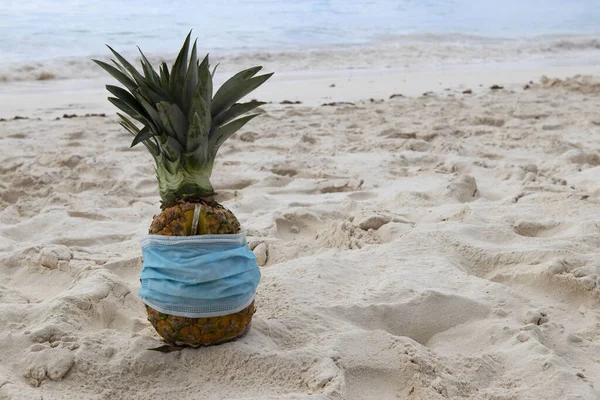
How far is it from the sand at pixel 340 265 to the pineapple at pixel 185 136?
11 cm

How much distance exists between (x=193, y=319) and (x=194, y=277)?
0.15m

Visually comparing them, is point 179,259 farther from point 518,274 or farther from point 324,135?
point 324,135

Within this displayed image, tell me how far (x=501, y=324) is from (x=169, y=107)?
1.43 meters

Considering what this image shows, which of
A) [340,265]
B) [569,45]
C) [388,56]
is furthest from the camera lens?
[569,45]

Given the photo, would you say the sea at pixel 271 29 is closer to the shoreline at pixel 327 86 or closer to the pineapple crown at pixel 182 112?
the shoreline at pixel 327 86

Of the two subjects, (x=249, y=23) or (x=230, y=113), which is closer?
(x=230, y=113)

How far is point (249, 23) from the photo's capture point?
16.3 metres

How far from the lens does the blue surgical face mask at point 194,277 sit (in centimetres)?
207

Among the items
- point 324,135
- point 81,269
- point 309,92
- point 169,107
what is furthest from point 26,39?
point 169,107

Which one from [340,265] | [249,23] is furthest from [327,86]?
[249,23]

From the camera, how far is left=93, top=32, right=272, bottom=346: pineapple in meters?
2.03

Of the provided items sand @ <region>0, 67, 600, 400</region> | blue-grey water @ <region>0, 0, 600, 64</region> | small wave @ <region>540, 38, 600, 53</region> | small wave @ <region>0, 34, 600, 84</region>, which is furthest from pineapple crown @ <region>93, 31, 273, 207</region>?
small wave @ <region>540, 38, 600, 53</region>

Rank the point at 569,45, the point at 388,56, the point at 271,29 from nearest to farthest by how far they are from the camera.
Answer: the point at 388,56 < the point at 569,45 < the point at 271,29

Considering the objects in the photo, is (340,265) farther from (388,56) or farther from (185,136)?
(388,56)
